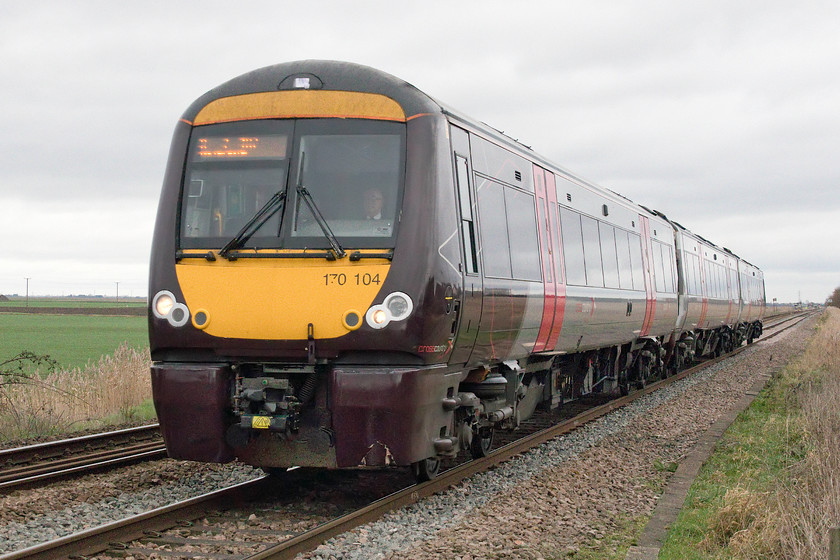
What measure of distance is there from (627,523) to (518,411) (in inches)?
96.8

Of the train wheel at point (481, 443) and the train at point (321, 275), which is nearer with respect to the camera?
the train at point (321, 275)

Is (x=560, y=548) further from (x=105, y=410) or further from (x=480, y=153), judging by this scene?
(x=105, y=410)

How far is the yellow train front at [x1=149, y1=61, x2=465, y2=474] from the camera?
6.47 meters

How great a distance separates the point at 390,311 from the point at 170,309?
1658 mm

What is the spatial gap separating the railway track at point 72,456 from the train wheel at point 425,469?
2.87 meters

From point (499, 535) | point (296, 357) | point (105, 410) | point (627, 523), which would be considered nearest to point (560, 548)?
point (499, 535)

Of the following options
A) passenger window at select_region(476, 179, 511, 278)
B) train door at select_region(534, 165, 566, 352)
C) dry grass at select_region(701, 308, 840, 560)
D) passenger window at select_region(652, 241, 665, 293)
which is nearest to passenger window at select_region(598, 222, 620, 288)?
train door at select_region(534, 165, 566, 352)

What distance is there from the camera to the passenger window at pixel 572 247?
416 inches

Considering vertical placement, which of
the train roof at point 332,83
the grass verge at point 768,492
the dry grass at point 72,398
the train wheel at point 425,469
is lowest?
the grass verge at point 768,492

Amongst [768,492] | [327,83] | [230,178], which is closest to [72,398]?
[230,178]

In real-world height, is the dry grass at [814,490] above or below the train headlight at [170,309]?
below

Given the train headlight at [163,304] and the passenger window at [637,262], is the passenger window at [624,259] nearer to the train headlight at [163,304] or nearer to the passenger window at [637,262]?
the passenger window at [637,262]

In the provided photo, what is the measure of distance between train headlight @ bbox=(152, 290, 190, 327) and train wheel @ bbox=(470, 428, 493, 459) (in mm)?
3329

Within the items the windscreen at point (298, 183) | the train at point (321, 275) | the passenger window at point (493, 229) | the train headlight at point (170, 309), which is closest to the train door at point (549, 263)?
the passenger window at point (493, 229)
